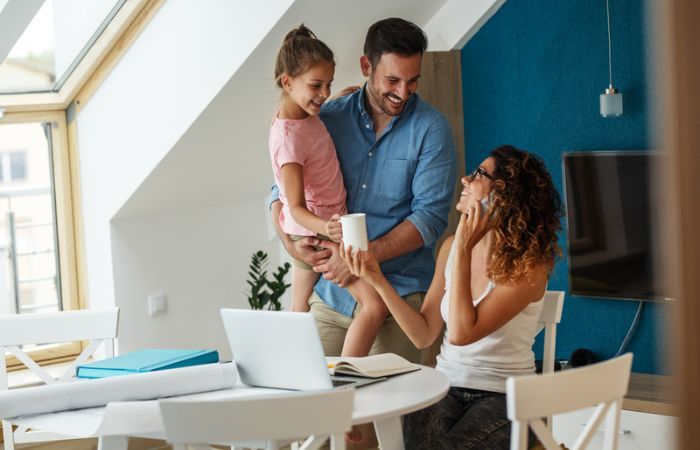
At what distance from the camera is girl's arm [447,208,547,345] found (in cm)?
264

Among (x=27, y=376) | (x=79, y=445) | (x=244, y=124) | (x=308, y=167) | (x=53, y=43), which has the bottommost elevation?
(x=79, y=445)

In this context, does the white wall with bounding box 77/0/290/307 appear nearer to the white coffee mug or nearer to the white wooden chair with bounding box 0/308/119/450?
the white wooden chair with bounding box 0/308/119/450

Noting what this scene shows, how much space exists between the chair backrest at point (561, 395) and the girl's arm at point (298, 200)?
1049mm

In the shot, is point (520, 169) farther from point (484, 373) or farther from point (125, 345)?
point (125, 345)

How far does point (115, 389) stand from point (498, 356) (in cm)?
106

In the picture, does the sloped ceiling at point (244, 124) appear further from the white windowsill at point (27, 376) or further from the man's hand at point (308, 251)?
the man's hand at point (308, 251)

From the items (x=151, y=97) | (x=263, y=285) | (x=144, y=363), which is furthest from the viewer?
(x=263, y=285)

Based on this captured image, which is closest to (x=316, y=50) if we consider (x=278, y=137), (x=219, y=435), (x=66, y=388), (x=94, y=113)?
(x=278, y=137)

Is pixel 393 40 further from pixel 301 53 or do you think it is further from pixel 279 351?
pixel 279 351

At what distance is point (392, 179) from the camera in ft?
9.69

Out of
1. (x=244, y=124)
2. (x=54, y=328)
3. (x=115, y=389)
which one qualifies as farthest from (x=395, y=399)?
(x=244, y=124)

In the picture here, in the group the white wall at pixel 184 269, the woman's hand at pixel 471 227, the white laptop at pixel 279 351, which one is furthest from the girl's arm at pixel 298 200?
the white wall at pixel 184 269

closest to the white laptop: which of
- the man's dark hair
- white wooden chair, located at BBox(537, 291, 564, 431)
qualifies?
white wooden chair, located at BBox(537, 291, 564, 431)

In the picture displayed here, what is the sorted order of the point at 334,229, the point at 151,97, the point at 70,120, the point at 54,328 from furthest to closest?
the point at 70,120
the point at 151,97
the point at 54,328
the point at 334,229
